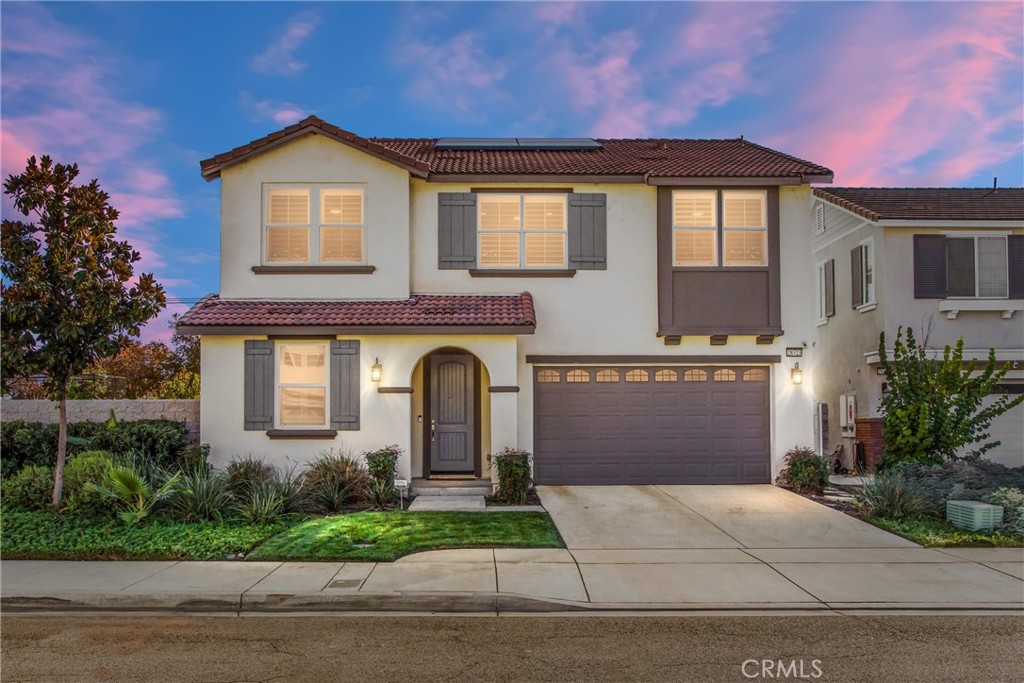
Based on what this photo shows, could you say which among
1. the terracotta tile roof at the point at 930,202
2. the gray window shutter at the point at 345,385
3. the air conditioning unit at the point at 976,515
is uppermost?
the terracotta tile roof at the point at 930,202

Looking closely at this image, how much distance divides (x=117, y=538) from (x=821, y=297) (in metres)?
18.3

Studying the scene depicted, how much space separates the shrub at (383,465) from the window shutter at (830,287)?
12979 millimetres

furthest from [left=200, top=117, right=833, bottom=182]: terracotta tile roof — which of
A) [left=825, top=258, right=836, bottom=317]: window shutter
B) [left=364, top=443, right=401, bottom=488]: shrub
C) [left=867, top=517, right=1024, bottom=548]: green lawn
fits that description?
[left=867, top=517, right=1024, bottom=548]: green lawn

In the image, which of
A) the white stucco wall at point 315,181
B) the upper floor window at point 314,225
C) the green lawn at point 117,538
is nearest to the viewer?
the green lawn at point 117,538

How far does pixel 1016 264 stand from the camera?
54.6 feet

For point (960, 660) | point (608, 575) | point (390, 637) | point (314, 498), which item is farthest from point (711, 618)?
point (314, 498)

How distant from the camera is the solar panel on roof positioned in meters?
17.4

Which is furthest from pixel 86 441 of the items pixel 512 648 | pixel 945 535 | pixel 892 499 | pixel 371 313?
pixel 945 535

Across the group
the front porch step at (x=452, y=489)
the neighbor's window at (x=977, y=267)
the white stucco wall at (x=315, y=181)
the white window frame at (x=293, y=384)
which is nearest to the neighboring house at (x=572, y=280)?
the white stucco wall at (x=315, y=181)

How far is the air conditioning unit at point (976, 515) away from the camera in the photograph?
1045 centimetres

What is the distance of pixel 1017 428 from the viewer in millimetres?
17031

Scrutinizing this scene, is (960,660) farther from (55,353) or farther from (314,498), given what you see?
(55,353)

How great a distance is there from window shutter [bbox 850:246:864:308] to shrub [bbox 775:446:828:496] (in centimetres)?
559

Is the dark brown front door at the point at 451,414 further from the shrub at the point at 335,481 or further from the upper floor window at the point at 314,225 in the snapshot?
the upper floor window at the point at 314,225
